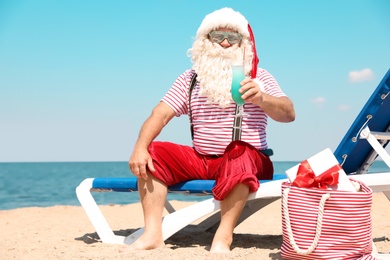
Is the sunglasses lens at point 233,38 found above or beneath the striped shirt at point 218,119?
above

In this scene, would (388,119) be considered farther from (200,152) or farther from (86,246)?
(86,246)

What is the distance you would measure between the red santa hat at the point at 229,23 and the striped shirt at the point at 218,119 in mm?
199

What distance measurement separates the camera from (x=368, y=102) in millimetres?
3627

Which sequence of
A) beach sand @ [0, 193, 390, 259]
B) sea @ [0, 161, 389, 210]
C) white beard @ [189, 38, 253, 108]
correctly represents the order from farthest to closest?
sea @ [0, 161, 389, 210] < white beard @ [189, 38, 253, 108] < beach sand @ [0, 193, 390, 259]

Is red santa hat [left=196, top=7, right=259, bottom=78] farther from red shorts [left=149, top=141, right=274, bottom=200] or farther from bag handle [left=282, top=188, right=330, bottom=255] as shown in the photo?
bag handle [left=282, top=188, right=330, bottom=255]

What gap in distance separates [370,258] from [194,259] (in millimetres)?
995

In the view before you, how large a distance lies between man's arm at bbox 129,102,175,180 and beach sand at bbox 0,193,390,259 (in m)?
0.53

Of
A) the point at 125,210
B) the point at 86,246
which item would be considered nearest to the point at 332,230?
the point at 86,246

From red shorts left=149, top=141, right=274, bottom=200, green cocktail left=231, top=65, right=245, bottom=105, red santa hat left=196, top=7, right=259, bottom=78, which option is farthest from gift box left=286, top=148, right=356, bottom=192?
red santa hat left=196, top=7, right=259, bottom=78

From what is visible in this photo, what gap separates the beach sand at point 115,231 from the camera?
374 cm

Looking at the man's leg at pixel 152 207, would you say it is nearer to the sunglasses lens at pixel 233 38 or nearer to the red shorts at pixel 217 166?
the red shorts at pixel 217 166

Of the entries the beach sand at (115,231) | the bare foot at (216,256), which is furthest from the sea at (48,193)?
the bare foot at (216,256)

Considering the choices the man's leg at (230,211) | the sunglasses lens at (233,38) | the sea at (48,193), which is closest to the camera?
the man's leg at (230,211)

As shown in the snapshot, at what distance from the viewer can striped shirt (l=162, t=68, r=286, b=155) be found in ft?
13.1
